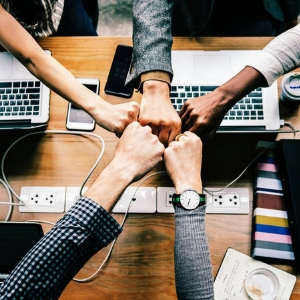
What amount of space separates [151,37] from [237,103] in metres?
0.30

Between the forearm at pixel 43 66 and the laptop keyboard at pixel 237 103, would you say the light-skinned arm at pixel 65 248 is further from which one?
the laptop keyboard at pixel 237 103

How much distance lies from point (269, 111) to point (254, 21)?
506 mm

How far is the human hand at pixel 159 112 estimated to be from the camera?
0.98 meters

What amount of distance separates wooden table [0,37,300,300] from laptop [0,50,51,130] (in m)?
0.05

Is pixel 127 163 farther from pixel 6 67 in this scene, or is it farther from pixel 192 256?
pixel 6 67

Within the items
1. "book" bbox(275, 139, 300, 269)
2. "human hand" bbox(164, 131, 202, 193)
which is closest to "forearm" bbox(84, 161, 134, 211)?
"human hand" bbox(164, 131, 202, 193)

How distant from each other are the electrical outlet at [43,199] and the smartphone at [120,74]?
12.9 inches

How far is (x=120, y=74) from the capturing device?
117 centimetres

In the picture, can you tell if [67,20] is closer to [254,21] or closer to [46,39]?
[46,39]

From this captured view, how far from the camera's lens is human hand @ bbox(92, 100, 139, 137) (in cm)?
98

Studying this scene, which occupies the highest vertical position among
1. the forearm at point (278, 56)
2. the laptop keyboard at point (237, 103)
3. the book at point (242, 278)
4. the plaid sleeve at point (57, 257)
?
A: the forearm at point (278, 56)

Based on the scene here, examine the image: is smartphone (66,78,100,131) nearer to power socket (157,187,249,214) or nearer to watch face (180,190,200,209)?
power socket (157,187,249,214)

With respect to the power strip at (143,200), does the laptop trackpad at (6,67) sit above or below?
above

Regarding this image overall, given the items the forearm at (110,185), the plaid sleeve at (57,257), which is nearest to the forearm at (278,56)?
the forearm at (110,185)
